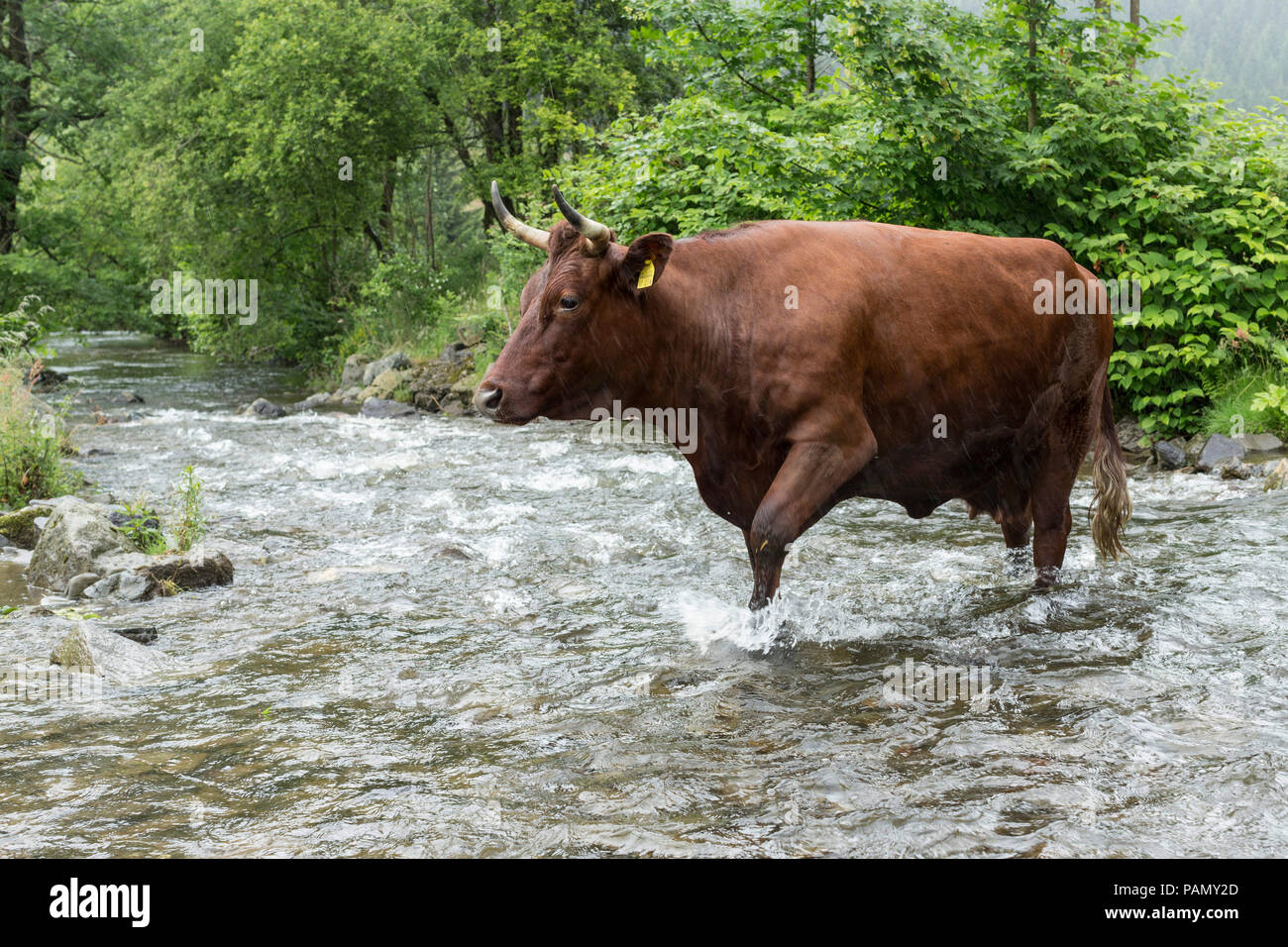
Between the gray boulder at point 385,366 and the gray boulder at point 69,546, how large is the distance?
14.2 meters

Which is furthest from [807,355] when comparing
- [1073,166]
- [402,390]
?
[402,390]

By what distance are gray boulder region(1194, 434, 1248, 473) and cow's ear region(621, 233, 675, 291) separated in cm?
752

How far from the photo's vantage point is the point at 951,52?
1196 cm

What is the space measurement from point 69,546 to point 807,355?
5.59m

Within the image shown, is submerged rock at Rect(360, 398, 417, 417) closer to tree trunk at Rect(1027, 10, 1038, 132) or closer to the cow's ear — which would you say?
tree trunk at Rect(1027, 10, 1038, 132)

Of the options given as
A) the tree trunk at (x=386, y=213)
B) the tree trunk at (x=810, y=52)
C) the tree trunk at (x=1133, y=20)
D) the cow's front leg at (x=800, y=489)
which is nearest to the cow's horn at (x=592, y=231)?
the cow's front leg at (x=800, y=489)

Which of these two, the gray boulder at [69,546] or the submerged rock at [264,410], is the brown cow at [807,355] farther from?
the submerged rock at [264,410]

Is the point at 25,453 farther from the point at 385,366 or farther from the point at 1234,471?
the point at 385,366

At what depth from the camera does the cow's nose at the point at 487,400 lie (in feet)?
16.2

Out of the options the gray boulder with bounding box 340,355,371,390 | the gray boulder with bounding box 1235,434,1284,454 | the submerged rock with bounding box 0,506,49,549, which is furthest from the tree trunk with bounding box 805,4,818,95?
the gray boulder with bounding box 340,355,371,390

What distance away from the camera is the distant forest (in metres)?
114

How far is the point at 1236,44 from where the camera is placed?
13200cm
